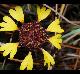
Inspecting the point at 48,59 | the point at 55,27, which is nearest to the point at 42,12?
the point at 55,27

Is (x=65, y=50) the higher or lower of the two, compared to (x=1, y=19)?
lower

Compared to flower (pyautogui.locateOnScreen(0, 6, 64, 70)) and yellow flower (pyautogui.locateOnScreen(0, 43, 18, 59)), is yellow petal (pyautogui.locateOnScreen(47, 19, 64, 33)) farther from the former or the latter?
yellow flower (pyautogui.locateOnScreen(0, 43, 18, 59))

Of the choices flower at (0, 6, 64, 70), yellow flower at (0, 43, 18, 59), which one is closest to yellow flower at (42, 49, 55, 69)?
flower at (0, 6, 64, 70)

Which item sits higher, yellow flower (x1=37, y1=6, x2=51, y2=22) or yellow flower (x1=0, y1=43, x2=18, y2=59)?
yellow flower (x1=37, y1=6, x2=51, y2=22)

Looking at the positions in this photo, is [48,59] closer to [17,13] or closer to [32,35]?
[32,35]

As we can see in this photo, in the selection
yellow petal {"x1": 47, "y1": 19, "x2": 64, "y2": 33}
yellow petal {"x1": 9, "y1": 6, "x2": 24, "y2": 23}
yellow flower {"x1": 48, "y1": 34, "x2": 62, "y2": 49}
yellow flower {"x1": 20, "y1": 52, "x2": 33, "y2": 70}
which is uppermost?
yellow petal {"x1": 9, "y1": 6, "x2": 24, "y2": 23}
